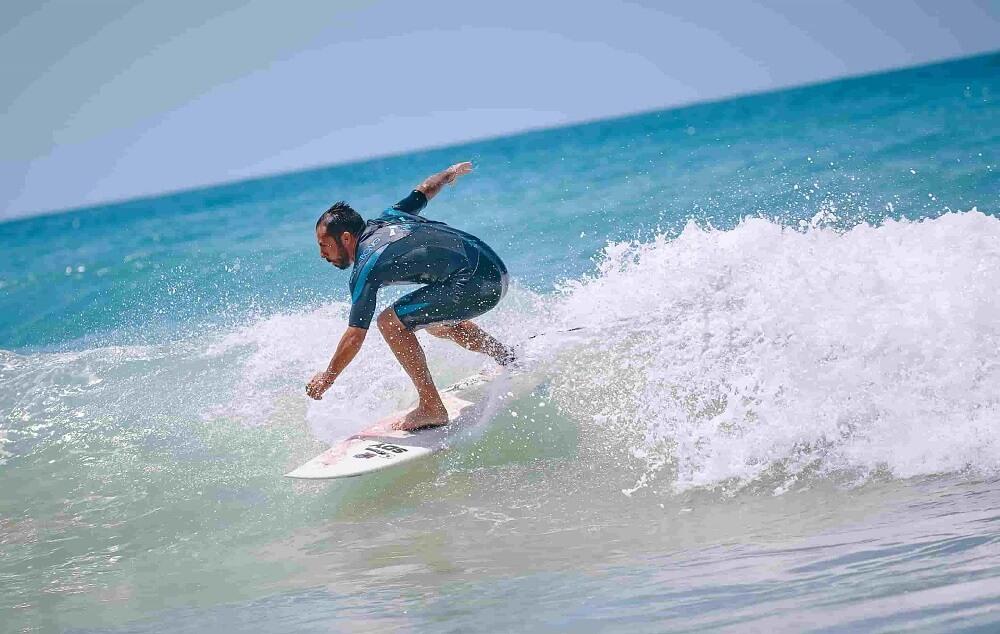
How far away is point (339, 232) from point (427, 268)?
1.75 feet

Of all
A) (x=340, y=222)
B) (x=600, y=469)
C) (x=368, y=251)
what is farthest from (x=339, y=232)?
(x=600, y=469)

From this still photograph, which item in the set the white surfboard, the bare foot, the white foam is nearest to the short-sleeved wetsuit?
the bare foot

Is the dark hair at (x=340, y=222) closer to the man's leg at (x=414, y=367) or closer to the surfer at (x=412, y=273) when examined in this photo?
the surfer at (x=412, y=273)

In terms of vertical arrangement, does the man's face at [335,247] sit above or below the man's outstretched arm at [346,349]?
above

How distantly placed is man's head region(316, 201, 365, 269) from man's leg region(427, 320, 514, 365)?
79 cm

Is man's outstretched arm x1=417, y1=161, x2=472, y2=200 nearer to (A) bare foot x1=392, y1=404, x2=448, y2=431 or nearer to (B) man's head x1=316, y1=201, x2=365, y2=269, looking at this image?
(B) man's head x1=316, y1=201, x2=365, y2=269

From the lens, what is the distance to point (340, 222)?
539cm

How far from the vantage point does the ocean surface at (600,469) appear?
3.42m

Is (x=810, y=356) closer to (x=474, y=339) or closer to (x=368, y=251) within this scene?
(x=474, y=339)

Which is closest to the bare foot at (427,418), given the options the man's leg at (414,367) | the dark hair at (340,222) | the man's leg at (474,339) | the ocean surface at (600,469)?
the man's leg at (414,367)

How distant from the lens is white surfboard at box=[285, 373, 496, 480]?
214 inches

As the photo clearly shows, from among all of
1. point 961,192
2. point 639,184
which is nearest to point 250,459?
point 961,192

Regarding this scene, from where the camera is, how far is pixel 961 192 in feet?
39.6

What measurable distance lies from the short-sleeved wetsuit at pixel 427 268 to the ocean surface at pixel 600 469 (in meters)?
→ 0.86
